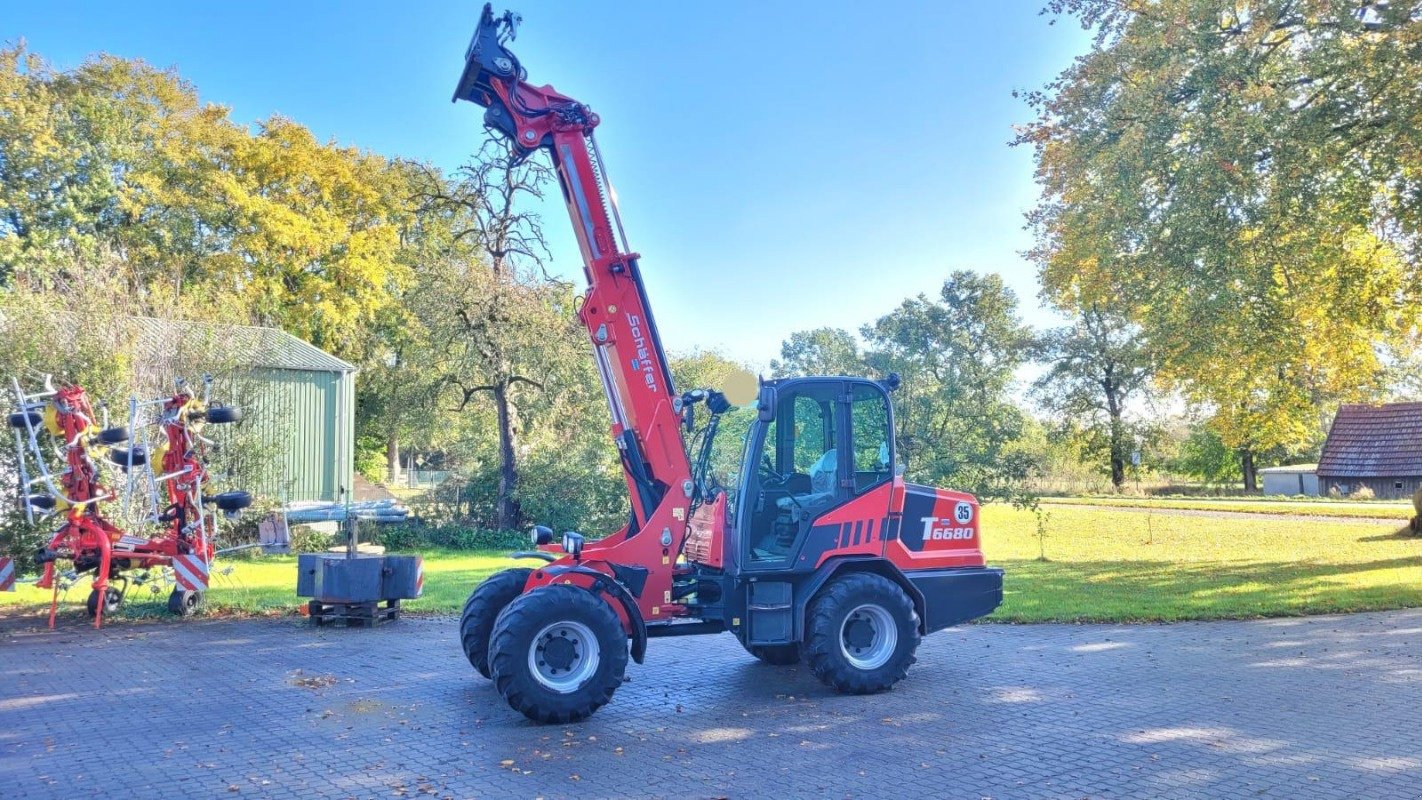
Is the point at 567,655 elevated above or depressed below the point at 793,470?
below

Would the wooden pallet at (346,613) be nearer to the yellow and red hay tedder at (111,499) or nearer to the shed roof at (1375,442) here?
the yellow and red hay tedder at (111,499)

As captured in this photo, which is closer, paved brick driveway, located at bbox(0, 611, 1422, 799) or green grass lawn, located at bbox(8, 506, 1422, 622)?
paved brick driveway, located at bbox(0, 611, 1422, 799)

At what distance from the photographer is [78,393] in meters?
11.3

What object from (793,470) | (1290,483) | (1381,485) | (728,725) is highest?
(793,470)

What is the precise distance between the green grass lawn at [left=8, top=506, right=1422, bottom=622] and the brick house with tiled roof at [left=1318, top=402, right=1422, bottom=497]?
16.3 metres

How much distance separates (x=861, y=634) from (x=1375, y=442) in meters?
41.1

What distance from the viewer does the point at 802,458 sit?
8.44 m

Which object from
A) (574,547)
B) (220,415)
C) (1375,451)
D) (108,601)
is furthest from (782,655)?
(1375,451)

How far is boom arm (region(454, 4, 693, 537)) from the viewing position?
810 cm

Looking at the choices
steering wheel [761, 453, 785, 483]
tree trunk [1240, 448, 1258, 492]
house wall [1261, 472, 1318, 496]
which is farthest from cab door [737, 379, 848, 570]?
tree trunk [1240, 448, 1258, 492]

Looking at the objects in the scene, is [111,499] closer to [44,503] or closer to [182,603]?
[44,503]

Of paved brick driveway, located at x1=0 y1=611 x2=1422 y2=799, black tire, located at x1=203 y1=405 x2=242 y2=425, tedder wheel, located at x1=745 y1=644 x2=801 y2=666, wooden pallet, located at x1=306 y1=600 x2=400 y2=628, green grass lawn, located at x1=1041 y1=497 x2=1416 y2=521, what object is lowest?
paved brick driveway, located at x1=0 y1=611 x2=1422 y2=799

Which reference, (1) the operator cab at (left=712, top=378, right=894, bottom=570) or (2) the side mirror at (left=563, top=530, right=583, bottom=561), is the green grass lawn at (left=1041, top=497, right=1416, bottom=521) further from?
(2) the side mirror at (left=563, top=530, right=583, bottom=561)

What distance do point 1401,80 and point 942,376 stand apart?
7.55m
